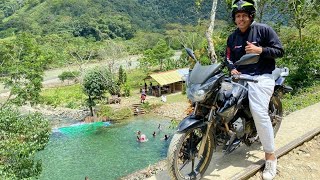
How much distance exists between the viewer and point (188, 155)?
2797 millimetres

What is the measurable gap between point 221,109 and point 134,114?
71.4ft

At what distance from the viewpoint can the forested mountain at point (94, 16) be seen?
63281 millimetres

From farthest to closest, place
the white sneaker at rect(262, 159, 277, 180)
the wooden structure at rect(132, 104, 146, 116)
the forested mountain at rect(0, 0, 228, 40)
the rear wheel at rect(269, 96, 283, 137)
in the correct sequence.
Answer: the forested mountain at rect(0, 0, 228, 40) < the wooden structure at rect(132, 104, 146, 116) < the rear wheel at rect(269, 96, 283, 137) < the white sneaker at rect(262, 159, 277, 180)

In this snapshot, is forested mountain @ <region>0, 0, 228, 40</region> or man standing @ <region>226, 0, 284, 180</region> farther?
forested mountain @ <region>0, 0, 228, 40</region>

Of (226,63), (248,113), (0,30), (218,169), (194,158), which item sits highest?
(226,63)

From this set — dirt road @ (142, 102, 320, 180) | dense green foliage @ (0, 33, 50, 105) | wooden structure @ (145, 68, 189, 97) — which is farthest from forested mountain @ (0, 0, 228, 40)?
dirt road @ (142, 102, 320, 180)

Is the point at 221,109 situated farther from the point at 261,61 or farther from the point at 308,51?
the point at 308,51

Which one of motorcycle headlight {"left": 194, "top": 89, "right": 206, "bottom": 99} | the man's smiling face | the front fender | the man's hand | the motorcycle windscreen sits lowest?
the front fender

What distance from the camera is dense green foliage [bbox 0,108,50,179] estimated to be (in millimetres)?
8070

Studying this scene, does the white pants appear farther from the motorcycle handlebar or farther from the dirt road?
the dirt road

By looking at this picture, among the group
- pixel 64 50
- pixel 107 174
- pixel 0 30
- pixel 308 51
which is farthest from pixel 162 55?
pixel 0 30

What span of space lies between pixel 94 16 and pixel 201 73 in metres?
72.4

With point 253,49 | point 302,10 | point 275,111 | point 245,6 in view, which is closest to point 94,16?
point 302,10

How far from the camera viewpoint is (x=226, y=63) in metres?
3.13
